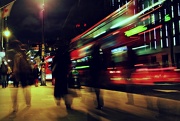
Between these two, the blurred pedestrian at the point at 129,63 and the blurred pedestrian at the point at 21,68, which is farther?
the blurred pedestrian at the point at 129,63

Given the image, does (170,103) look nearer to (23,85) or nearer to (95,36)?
(23,85)

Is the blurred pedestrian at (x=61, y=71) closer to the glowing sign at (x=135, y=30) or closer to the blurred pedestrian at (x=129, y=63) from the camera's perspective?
the blurred pedestrian at (x=129, y=63)

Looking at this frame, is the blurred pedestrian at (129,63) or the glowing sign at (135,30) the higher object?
the glowing sign at (135,30)

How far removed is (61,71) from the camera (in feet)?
27.2

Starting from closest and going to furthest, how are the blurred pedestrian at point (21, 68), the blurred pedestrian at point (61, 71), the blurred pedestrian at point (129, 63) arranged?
the blurred pedestrian at point (21, 68), the blurred pedestrian at point (61, 71), the blurred pedestrian at point (129, 63)

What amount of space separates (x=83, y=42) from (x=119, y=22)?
5.31 metres

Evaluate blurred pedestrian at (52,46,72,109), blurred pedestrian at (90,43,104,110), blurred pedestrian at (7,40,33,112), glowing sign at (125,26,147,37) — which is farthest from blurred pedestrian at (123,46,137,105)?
blurred pedestrian at (7,40,33,112)

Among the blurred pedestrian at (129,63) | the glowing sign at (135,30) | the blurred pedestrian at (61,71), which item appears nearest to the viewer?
the blurred pedestrian at (61,71)

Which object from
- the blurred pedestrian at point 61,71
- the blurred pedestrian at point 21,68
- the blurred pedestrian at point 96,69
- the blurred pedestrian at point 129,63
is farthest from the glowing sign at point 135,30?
the blurred pedestrian at point 21,68

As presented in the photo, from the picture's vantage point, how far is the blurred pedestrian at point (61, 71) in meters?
8.09

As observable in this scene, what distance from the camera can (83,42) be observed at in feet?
58.8

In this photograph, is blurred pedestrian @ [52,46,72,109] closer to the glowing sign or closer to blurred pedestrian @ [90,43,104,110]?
blurred pedestrian @ [90,43,104,110]

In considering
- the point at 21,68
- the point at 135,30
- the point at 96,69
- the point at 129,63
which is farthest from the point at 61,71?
the point at 129,63

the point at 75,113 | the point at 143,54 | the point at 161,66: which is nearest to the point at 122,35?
the point at 143,54
